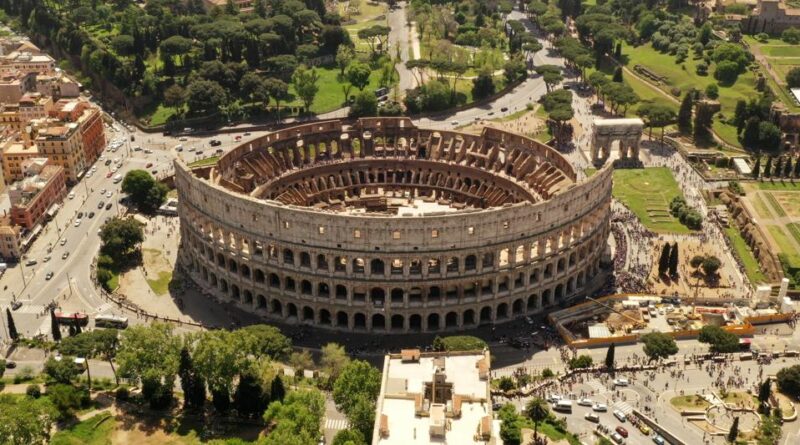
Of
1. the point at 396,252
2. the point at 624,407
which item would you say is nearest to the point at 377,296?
the point at 396,252

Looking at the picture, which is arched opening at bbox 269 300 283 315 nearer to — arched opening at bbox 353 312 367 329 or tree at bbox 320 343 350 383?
arched opening at bbox 353 312 367 329

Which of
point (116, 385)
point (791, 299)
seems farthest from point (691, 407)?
point (116, 385)

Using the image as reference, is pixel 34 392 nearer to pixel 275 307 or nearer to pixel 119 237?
pixel 275 307

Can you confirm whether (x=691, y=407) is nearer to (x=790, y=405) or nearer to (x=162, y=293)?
(x=790, y=405)

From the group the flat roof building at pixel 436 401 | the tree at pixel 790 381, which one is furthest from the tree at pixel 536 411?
the tree at pixel 790 381

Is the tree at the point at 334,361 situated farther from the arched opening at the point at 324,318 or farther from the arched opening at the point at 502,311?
the arched opening at the point at 502,311

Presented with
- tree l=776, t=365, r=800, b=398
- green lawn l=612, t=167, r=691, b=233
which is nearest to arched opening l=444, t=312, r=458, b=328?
tree l=776, t=365, r=800, b=398
